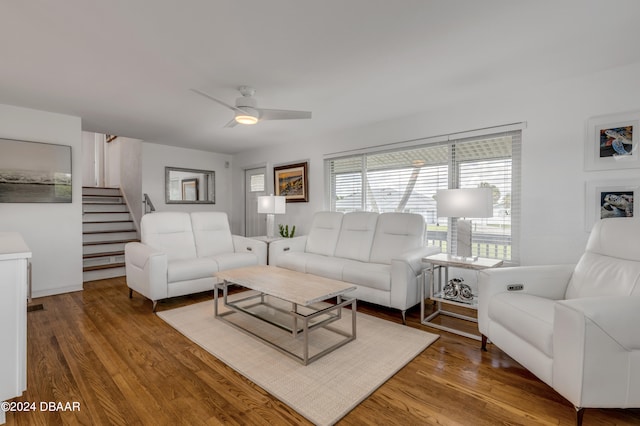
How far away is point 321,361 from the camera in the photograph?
220 cm

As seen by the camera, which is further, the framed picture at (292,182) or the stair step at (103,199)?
the stair step at (103,199)

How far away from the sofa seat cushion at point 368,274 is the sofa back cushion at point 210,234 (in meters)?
1.93

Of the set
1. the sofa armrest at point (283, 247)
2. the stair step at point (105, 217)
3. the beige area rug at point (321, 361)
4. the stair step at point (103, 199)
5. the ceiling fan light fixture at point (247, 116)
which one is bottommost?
the beige area rug at point (321, 361)

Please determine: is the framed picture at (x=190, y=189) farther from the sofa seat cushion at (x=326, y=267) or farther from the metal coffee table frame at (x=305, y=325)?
the metal coffee table frame at (x=305, y=325)

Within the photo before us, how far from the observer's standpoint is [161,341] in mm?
2516

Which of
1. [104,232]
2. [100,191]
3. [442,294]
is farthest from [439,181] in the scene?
[100,191]

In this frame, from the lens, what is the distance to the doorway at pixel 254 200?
6.12 metres

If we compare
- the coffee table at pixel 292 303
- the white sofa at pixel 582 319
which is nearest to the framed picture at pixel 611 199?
the white sofa at pixel 582 319

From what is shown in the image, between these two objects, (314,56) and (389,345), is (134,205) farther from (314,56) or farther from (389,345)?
(389,345)

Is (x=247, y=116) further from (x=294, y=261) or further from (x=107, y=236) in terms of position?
(x=107, y=236)

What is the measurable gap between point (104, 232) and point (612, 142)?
23.0 feet

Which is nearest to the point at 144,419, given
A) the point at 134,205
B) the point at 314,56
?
the point at 314,56

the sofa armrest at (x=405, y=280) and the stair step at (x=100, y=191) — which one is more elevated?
the stair step at (x=100, y=191)

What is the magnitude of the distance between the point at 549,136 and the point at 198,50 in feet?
10.6
